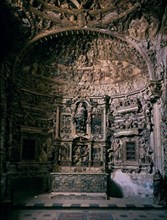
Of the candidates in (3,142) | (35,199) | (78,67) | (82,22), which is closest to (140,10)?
(82,22)

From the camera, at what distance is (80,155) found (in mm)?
11812

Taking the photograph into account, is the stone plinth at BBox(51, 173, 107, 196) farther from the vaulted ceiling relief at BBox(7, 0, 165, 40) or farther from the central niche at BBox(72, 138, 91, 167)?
the vaulted ceiling relief at BBox(7, 0, 165, 40)

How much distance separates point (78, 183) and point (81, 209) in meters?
1.95

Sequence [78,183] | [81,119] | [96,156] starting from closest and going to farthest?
[78,183] < [96,156] < [81,119]

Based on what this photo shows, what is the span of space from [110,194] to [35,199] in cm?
362

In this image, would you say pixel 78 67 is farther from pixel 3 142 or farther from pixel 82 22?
pixel 3 142

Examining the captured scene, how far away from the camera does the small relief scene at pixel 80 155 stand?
11757 mm

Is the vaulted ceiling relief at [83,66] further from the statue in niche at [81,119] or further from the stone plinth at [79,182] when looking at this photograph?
the stone plinth at [79,182]

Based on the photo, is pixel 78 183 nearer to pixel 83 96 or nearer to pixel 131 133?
pixel 131 133

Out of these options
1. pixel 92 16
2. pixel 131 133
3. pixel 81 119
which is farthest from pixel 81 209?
pixel 92 16

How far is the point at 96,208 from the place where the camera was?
8398 mm

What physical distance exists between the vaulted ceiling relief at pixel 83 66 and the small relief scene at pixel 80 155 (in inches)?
112

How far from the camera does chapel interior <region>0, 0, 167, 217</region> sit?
387 inches

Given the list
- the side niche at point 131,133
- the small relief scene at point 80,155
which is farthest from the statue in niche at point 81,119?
the side niche at point 131,133
